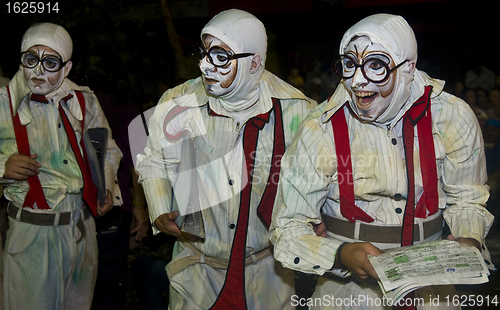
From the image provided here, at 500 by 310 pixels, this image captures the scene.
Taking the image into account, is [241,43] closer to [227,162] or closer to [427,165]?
[227,162]

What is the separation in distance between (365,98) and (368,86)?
0.05m

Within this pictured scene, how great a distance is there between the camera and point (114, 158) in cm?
338

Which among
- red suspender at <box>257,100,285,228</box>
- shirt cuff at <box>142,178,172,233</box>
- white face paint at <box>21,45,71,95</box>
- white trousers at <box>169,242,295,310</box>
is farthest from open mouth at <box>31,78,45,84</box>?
red suspender at <box>257,100,285,228</box>

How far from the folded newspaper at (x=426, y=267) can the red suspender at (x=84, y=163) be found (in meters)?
1.92

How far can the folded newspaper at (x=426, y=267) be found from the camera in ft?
5.45

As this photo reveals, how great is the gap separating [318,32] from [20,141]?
11.5ft

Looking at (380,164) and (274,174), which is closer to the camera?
(380,164)

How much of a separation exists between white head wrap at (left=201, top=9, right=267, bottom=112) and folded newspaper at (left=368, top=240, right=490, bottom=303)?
40.4 inches

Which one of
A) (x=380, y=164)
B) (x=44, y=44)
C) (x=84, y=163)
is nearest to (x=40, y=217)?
(x=84, y=163)

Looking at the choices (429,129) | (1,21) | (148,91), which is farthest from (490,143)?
(1,21)

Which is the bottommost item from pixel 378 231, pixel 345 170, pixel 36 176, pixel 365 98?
pixel 378 231

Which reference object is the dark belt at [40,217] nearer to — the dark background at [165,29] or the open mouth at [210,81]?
the dark background at [165,29]

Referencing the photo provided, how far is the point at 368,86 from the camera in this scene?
1893mm

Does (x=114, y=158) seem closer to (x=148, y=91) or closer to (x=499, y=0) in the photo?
(x=148, y=91)
